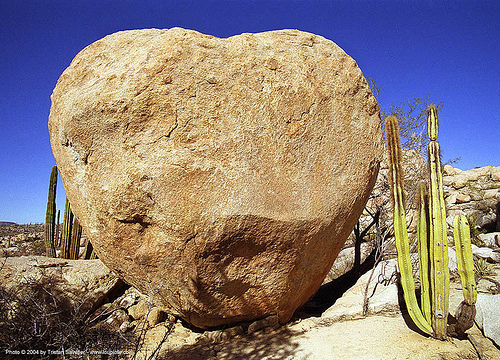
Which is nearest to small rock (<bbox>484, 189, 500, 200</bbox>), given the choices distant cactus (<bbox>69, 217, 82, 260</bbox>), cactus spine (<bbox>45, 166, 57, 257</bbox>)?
distant cactus (<bbox>69, 217, 82, 260</bbox>)

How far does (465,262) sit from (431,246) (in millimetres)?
297

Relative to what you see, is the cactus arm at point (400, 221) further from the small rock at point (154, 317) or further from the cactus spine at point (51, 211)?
the cactus spine at point (51, 211)

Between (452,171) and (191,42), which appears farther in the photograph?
(452,171)

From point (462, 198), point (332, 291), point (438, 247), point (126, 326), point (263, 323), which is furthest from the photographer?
point (462, 198)

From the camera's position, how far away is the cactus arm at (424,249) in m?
3.18

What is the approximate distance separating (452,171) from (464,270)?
991 centimetres

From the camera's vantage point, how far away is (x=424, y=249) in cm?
323

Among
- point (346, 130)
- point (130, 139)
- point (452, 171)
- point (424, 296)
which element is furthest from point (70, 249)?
point (452, 171)

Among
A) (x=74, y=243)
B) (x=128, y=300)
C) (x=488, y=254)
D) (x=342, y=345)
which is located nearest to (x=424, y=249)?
(x=342, y=345)

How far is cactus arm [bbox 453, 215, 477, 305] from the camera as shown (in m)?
2.92

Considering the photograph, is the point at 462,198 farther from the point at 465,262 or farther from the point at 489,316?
the point at 465,262

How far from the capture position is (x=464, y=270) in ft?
9.66

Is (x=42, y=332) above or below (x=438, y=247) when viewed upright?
below

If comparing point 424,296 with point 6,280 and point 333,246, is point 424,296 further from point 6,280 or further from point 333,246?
point 6,280
